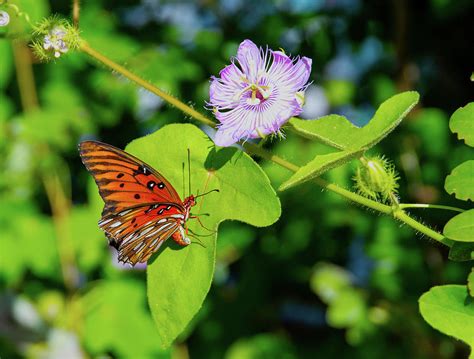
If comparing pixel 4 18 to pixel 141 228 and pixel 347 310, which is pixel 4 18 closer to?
pixel 141 228

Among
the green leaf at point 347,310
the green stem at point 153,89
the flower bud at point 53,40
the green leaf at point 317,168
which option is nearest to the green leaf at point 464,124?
the green leaf at point 317,168

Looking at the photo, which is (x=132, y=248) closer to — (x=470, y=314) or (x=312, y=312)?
(x=470, y=314)

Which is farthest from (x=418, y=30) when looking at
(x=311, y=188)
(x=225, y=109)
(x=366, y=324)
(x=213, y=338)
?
(x=225, y=109)

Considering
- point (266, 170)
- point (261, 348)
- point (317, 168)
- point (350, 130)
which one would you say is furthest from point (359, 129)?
Result: point (261, 348)

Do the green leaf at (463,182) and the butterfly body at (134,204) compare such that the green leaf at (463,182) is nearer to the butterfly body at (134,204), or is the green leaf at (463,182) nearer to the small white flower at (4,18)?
the butterfly body at (134,204)

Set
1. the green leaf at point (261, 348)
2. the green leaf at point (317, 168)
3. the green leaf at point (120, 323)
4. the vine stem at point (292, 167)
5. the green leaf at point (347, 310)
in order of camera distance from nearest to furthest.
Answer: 1. the green leaf at point (317, 168)
2. the vine stem at point (292, 167)
3. the green leaf at point (120, 323)
4. the green leaf at point (347, 310)
5. the green leaf at point (261, 348)

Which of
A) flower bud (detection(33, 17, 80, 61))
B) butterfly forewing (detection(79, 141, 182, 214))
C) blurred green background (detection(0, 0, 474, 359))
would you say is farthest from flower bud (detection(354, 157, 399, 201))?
blurred green background (detection(0, 0, 474, 359))

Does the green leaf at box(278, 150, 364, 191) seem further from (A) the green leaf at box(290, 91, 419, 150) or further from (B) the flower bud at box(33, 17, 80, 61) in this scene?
(B) the flower bud at box(33, 17, 80, 61)

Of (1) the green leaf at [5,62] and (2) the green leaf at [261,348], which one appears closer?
(1) the green leaf at [5,62]
